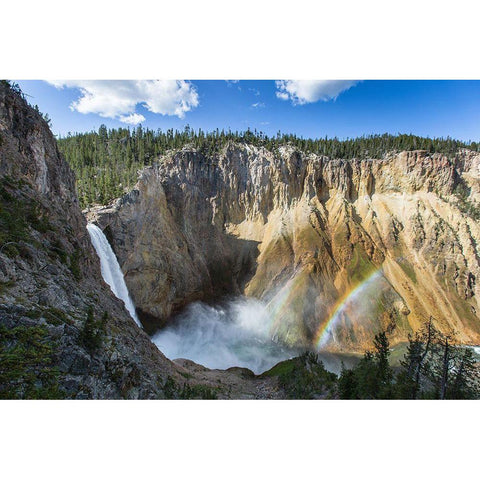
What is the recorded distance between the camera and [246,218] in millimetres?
36344

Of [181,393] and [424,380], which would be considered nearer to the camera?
[181,393]

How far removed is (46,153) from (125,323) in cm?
1113

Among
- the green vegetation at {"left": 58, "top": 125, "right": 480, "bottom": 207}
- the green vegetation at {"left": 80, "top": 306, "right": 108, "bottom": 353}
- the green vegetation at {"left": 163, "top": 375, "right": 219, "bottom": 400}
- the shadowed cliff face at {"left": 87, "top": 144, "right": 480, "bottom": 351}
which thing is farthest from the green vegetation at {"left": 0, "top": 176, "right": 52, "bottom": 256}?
the green vegetation at {"left": 58, "top": 125, "right": 480, "bottom": 207}

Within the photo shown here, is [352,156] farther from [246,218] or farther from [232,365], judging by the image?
[232,365]

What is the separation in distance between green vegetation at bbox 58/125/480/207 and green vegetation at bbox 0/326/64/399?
86.2 ft

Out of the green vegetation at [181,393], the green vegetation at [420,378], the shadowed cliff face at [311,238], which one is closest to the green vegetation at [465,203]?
the shadowed cliff face at [311,238]

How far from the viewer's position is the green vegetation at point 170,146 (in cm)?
3177

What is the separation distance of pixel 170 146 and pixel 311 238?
75.5ft

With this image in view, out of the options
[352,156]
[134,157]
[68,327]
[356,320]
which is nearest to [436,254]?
[356,320]

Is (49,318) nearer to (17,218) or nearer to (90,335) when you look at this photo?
(90,335)

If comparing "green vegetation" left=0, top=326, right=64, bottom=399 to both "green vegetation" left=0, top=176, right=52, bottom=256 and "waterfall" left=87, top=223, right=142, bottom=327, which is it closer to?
"green vegetation" left=0, top=176, right=52, bottom=256

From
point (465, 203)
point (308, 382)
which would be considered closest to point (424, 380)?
point (308, 382)

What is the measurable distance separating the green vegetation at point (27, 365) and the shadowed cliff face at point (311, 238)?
2094 centimetres

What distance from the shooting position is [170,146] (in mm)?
36625
